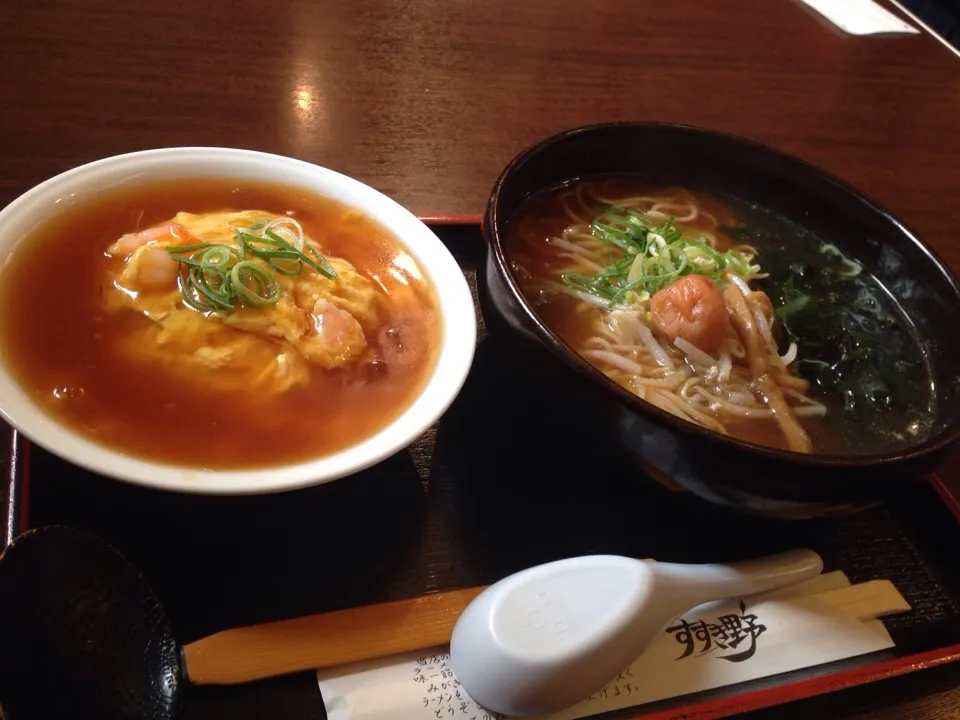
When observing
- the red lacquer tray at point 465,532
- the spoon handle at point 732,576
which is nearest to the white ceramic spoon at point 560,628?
the spoon handle at point 732,576

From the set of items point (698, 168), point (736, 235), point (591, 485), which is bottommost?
point (591, 485)

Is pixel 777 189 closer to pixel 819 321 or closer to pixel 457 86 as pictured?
pixel 819 321

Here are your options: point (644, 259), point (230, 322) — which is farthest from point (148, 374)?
point (644, 259)

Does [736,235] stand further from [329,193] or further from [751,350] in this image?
[329,193]

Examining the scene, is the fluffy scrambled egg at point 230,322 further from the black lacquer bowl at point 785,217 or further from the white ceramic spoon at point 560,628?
the white ceramic spoon at point 560,628

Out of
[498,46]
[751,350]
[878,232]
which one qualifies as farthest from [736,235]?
[498,46]
